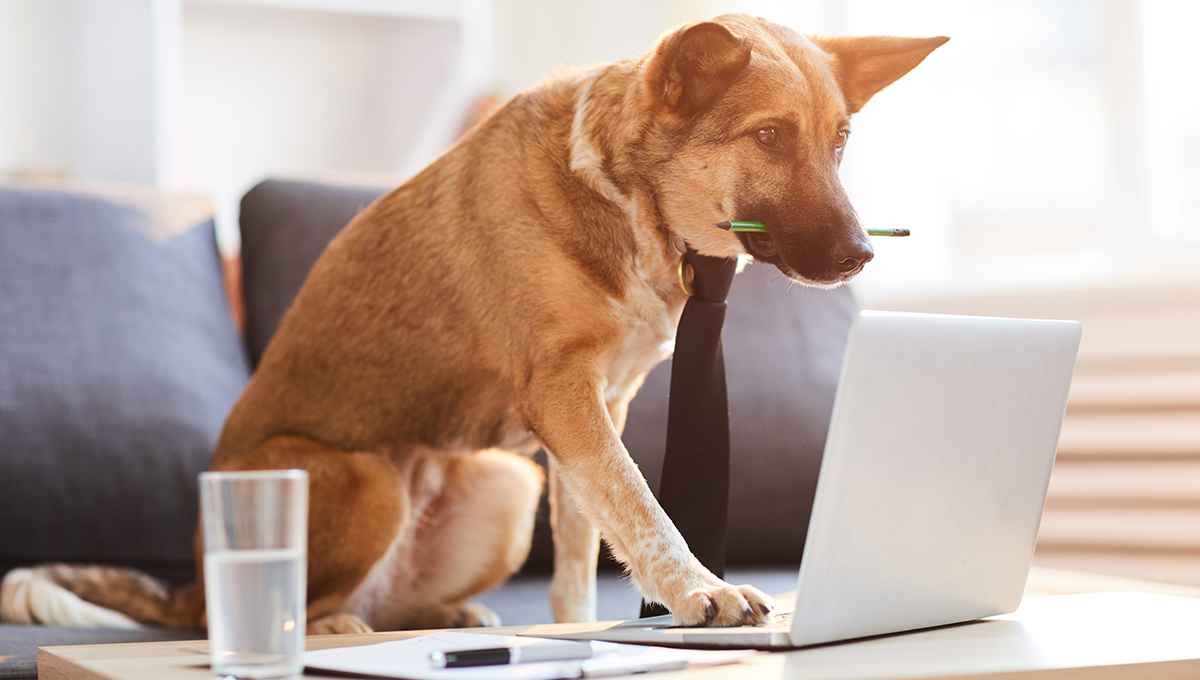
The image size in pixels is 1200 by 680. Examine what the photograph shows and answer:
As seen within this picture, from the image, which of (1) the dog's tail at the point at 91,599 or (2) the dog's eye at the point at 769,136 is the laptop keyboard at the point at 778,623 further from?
(1) the dog's tail at the point at 91,599

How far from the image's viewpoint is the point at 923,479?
0.81 metres

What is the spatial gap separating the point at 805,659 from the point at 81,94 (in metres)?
3.05

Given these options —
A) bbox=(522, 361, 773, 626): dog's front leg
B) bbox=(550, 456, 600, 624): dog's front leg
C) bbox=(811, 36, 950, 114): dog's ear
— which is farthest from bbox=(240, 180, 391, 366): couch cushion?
bbox=(811, 36, 950, 114): dog's ear

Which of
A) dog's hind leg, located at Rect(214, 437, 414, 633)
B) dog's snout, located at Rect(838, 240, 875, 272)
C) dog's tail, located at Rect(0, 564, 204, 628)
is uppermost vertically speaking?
dog's snout, located at Rect(838, 240, 875, 272)

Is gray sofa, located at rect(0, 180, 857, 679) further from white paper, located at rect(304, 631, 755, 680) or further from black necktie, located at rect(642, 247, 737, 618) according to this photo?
white paper, located at rect(304, 631, 755, 680)

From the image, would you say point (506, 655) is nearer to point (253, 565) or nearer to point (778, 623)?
point (253, 565)

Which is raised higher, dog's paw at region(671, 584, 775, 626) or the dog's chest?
the dog's chest

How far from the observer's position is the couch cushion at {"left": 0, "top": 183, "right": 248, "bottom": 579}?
64.3 inches

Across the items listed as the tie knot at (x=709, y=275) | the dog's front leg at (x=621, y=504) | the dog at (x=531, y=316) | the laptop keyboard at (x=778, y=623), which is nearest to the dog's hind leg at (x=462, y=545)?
the dog at (x=531, y=316)

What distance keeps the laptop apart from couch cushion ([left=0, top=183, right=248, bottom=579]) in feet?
3.43

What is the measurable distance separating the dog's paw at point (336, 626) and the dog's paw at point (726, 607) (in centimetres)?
52

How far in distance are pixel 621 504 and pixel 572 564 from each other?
41cm

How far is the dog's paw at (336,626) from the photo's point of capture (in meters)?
1.30

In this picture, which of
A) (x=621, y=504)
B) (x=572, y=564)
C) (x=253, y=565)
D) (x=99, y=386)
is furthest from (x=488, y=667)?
(x=99, y=386)
